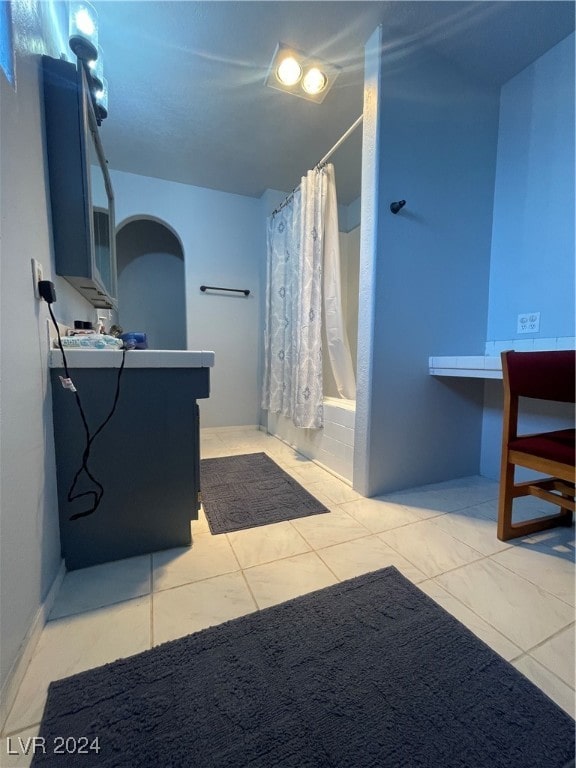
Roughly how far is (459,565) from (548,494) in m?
0.48

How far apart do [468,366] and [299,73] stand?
1.77 meters

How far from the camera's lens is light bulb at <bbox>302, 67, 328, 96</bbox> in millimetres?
1601

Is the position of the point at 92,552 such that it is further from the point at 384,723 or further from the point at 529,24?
the point at 529,24

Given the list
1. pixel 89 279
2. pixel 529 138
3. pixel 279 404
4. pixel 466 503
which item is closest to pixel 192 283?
pixel 279 404

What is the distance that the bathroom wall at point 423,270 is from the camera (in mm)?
1518

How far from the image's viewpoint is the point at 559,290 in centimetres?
149

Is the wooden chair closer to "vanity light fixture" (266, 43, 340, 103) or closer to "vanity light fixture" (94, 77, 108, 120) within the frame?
"vanity light fixture" (266, 43, 340, 103)

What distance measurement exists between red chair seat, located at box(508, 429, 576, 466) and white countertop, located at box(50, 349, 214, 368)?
4.09ft

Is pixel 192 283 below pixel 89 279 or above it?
above

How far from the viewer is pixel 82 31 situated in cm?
114

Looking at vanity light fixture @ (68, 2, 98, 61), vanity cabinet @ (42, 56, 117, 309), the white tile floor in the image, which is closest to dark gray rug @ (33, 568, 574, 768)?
the white tile floor

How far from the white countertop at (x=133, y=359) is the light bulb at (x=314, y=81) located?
5.50ft

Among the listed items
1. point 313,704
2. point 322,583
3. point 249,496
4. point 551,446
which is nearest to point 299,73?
point 551,446

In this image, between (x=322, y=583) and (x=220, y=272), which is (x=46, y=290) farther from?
(x=220, y=272)
